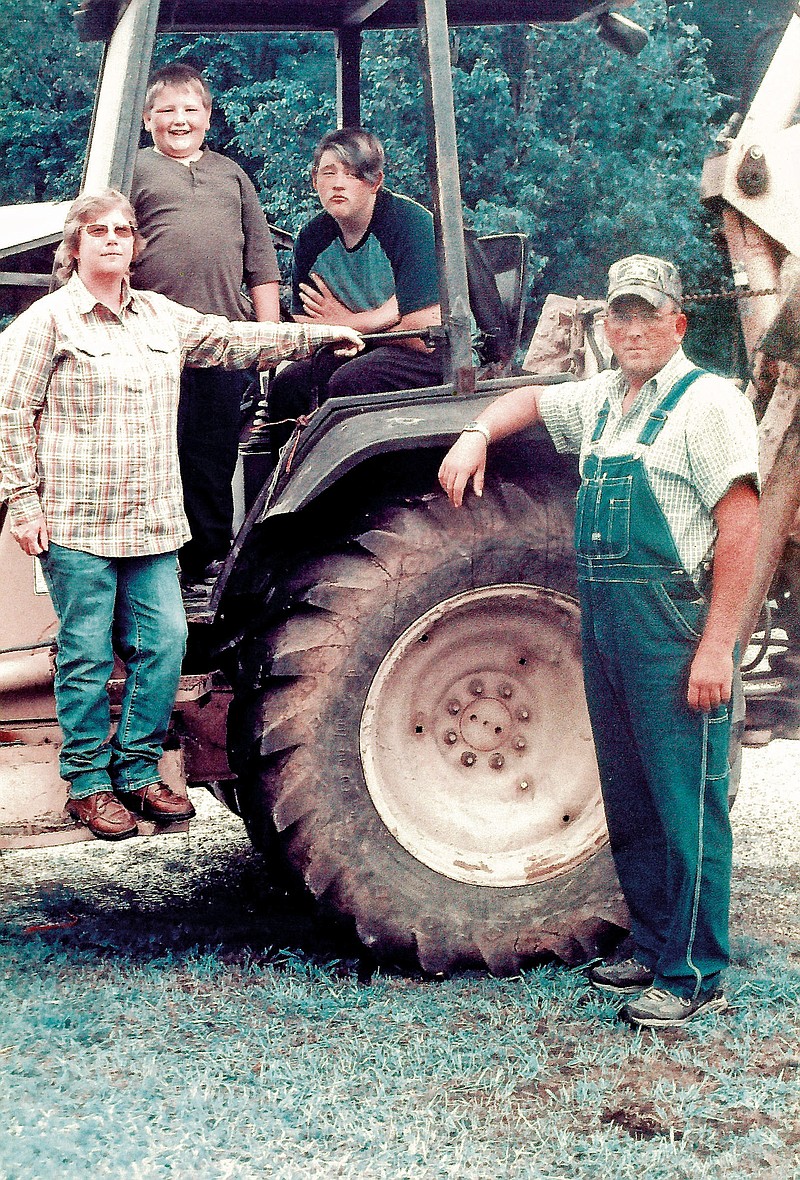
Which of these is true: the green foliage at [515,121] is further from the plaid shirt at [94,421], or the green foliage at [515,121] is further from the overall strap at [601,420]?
the plaid shirt at [94,421]

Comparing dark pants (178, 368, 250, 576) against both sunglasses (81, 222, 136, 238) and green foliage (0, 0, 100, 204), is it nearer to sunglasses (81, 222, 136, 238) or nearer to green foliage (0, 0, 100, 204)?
sunglasses (81, 222, 136, 238)

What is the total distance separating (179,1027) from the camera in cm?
349

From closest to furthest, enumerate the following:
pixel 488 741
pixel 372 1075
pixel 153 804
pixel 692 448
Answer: pixel 372 1075, pixel 692 448, pixel 153 804, pixel 488 741

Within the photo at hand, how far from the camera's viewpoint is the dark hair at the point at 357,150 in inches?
158

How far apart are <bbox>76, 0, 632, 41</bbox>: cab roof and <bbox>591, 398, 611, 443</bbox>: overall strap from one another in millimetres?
1537

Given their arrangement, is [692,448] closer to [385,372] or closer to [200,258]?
[385,372]

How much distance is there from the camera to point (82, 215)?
3518mm

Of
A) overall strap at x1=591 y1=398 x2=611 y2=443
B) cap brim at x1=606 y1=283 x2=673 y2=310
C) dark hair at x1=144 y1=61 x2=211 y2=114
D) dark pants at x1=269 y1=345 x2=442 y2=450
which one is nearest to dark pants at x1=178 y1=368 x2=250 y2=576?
dark pants at x1=269 y1=345 x2=442 y2=450

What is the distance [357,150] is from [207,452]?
0.97 meters

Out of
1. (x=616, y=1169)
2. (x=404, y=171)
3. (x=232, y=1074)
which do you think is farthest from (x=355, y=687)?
(x=404, y=171)

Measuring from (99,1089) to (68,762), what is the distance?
2.72 feet

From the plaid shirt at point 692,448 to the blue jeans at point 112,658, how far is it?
3.99 ft

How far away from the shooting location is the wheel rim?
12.6 feet

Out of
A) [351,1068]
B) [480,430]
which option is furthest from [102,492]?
[351,1068]
